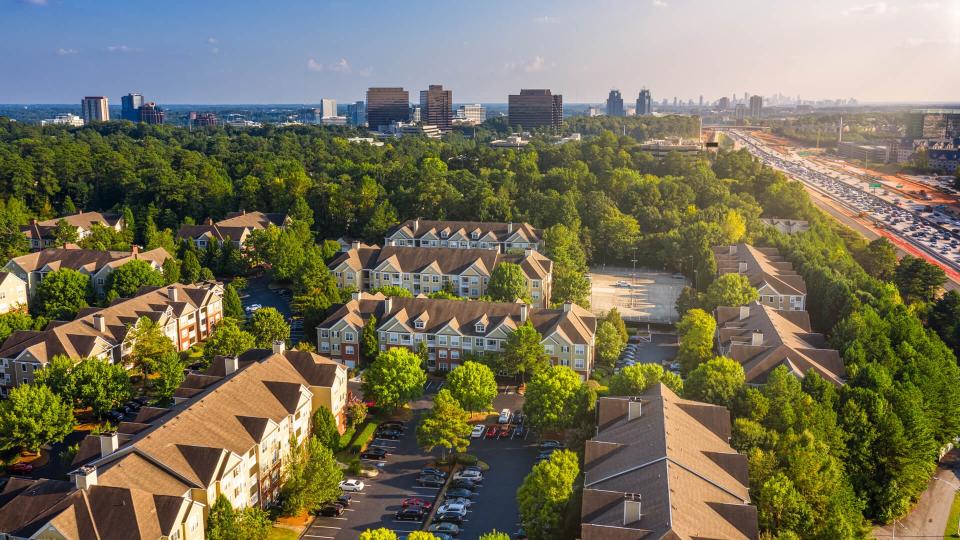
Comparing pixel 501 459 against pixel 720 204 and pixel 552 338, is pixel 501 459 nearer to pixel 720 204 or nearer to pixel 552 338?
pixel 552 338

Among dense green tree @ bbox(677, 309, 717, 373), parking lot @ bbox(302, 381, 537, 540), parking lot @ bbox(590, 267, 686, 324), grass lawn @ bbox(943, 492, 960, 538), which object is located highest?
dense green tree @ bbox(677, 309, 717, 373)

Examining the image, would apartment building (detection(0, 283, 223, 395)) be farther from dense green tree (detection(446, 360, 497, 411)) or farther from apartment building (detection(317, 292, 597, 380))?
dense green tree (detection(446, 360, 497, 411))

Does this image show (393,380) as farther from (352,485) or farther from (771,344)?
(771,344)

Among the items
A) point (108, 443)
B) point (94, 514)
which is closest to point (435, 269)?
point (108, 443)

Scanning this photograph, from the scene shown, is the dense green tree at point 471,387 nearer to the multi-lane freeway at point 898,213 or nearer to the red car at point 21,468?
the red car at point 21,468

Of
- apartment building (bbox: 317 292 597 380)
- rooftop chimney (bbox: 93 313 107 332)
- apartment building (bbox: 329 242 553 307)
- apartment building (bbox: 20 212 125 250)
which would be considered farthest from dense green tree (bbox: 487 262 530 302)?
apartment building (bbox: 20 212 125 250)

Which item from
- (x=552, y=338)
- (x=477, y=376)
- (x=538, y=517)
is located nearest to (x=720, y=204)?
(x=552, y=338)
